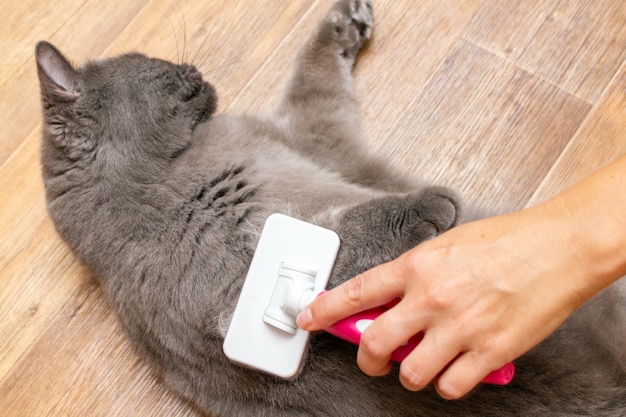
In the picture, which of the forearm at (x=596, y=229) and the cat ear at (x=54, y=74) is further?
the cat ear at (x=54, y=74)

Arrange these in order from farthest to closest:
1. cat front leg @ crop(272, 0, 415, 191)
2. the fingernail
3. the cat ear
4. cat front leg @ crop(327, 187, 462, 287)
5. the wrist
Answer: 1. cat front leg @ crop(272, 0, 415, 191)
2. the cat ear
3. cat front leg @ crop(327, 187, 462, 287)
4. the fingernail
5. the wrist

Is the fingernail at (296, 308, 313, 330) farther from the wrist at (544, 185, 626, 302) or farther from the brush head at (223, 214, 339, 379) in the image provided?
the wrist at (544, 185, 626, 302)

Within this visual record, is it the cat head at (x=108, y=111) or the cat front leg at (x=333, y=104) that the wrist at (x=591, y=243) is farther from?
the cat head at (x=108, y=111)

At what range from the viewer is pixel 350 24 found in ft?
4.64

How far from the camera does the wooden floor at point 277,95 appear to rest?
1.34 meters

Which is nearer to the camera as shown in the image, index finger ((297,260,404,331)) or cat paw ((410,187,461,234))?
index finger ((297,260,404,331))

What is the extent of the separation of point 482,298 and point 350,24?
90cm

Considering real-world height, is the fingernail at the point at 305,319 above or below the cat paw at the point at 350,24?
below

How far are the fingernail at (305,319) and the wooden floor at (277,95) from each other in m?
0.58

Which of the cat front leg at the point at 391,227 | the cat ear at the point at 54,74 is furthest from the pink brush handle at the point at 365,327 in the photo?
the cat ear at the point at 54,74

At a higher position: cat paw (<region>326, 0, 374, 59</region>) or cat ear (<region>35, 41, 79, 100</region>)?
cat paw (<region>326, 0, 374, 59</region>)

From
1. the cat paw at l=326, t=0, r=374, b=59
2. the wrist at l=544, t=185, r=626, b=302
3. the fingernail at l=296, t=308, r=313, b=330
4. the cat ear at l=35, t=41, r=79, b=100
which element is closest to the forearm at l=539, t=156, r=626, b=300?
the wrist at l=544, t=185, r=626, b=302

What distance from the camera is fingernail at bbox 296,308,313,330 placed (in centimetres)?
88

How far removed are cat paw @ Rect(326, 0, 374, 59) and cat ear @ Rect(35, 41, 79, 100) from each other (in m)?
0.65
